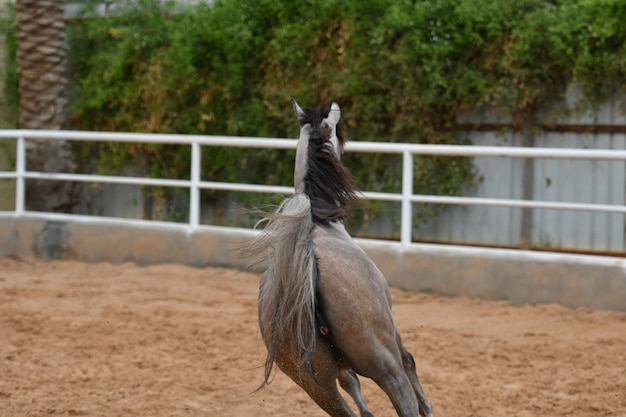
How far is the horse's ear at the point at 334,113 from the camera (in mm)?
4613

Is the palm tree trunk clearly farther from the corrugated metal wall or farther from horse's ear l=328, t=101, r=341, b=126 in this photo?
horse's ear l=328, t=101, r=341, b=126

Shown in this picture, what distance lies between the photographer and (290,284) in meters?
3.77

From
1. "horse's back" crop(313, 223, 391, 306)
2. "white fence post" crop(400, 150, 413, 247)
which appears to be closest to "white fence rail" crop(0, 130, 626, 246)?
"white fence post" crop(400, 150, 413, 247)

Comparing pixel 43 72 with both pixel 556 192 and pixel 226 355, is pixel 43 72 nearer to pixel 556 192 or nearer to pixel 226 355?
pixel 556 192

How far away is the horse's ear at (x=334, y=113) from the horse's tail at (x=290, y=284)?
2.33ft

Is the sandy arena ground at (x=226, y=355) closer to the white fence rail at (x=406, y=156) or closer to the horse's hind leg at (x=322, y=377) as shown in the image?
the horse's hind leg at (x=322, y=377)

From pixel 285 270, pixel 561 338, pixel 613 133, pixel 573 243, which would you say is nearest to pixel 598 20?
pixel 613 133

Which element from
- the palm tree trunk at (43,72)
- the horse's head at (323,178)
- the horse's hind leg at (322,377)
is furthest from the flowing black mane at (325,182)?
the palm tree trunk at (43,72)

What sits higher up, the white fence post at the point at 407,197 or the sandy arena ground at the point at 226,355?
the white fence post at the point at 407,197

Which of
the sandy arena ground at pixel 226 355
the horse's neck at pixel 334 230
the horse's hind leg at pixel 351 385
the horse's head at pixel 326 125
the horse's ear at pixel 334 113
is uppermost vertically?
the horse's ear at pixel 334 113

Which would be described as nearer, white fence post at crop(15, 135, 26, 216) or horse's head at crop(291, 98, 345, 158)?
horse's head at crop(291, 98, 345, 158)

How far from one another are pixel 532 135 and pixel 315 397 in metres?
7.04

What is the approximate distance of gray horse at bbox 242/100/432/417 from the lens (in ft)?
12.3

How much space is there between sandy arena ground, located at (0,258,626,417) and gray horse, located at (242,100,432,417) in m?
0.70
